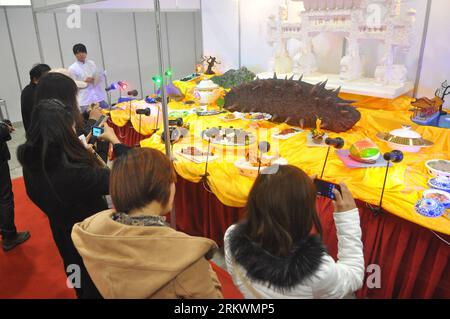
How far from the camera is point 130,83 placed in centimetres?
568

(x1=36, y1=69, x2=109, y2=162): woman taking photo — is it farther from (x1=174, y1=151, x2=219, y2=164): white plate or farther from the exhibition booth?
(x1=174, y1=151, x2=219, y2=164): white plate

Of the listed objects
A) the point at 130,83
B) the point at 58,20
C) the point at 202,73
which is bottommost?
the point at 130,83

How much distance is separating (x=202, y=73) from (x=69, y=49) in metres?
2.44

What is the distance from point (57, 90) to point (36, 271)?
1.23 m

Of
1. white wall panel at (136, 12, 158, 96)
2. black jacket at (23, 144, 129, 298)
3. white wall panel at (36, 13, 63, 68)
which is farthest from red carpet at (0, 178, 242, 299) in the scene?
white wall panel at (136, 12, 158, 96)

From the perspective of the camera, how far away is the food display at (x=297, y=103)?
7.23 feet

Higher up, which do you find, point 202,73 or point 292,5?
point 292,5

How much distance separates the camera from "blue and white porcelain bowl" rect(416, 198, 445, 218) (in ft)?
4.20

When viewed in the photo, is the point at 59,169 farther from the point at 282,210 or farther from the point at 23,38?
the point at 23,38

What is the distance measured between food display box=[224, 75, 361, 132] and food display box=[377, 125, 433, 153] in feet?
1.13

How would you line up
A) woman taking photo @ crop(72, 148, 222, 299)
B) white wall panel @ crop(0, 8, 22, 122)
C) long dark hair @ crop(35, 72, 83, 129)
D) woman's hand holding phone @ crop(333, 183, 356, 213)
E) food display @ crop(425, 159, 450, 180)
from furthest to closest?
white wall panel @ crop(0, 8, 22, 122)
food display @ crop(425, 159, 450, 180)
long dark hair @ crop(35, 72, 83, 129)
woman's hand holding phone @ crop(333, 183, 356, 213)
woman taking photo @ crop(72, 148, 222, 299)

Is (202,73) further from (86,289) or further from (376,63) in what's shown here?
(86,289)

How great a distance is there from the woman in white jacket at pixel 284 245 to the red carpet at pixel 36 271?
0.87 metres

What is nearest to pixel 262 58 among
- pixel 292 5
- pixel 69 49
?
pixel 292 5
